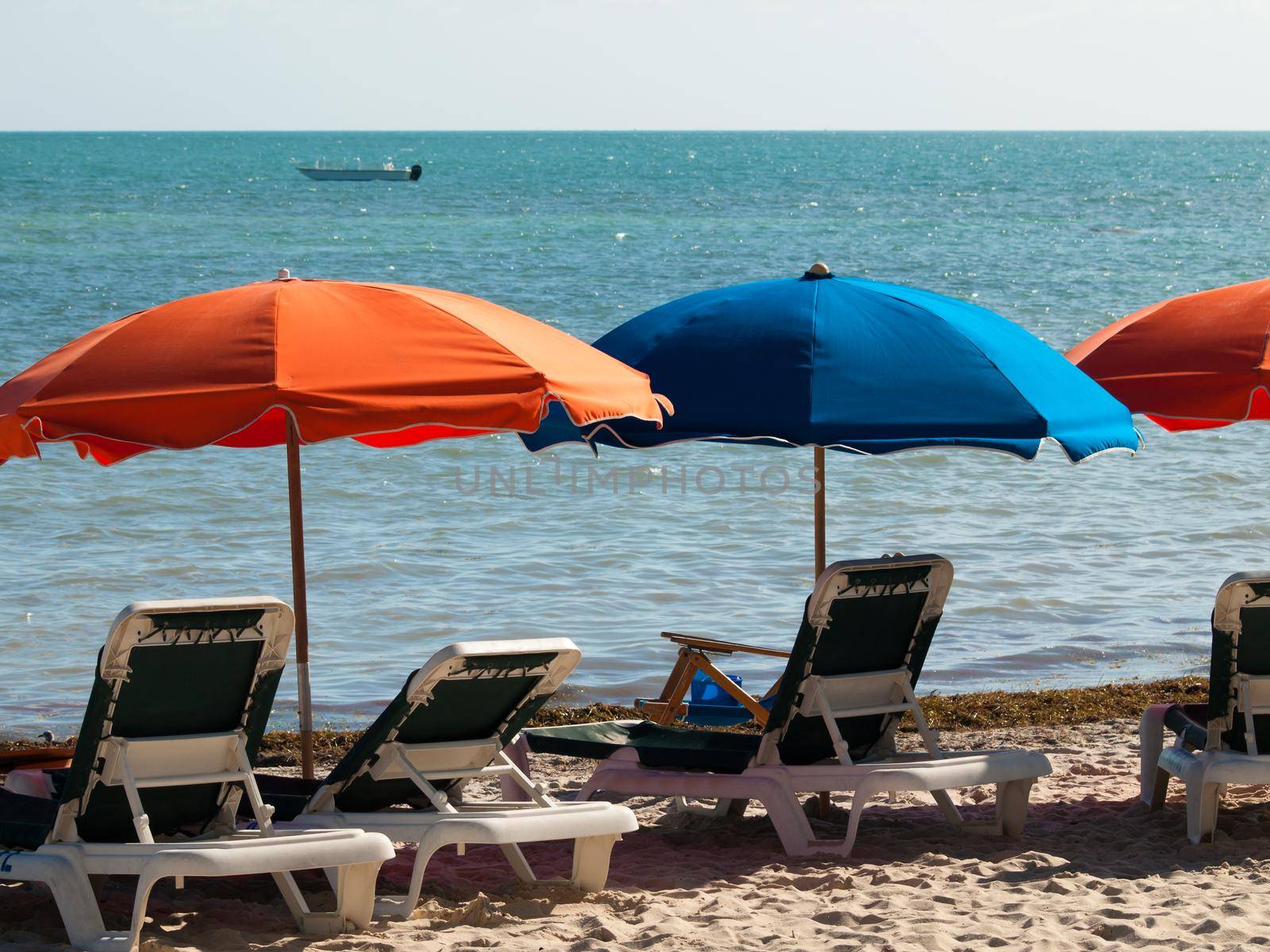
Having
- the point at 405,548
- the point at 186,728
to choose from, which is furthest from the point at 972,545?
the point at 186,728

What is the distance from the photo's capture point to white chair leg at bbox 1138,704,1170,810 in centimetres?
560

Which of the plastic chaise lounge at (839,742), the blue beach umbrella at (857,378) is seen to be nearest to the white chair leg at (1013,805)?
the plastic chaise lounge at (839,742)

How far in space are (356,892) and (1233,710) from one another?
9.08 feet

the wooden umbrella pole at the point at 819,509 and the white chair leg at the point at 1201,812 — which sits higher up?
the wooden umbrella pole at the point at 819,509

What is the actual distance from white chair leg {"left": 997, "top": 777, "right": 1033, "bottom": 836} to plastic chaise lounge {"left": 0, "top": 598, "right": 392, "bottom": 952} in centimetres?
220

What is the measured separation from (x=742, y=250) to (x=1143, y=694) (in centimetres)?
3411

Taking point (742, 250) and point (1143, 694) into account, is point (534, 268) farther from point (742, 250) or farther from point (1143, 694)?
point (1143, 694)

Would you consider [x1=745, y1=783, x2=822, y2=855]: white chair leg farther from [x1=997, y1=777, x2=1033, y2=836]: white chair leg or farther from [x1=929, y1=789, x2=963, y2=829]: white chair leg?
[x1=997, y1=777, x2=1033, y2=836]: white chair leg

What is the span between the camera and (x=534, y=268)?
35.8 metres

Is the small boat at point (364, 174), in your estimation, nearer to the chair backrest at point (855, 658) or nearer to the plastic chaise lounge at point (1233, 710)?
the chair backrest at point (855, 658)

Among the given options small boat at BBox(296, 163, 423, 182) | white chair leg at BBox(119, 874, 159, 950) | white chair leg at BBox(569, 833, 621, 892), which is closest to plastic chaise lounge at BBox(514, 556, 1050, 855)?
white chair leg at BBox(569, 833, 621, 892)

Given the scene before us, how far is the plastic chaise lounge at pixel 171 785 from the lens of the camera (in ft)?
12.9

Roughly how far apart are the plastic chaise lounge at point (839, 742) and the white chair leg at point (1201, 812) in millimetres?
457

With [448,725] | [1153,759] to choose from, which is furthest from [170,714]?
[1153,759]
